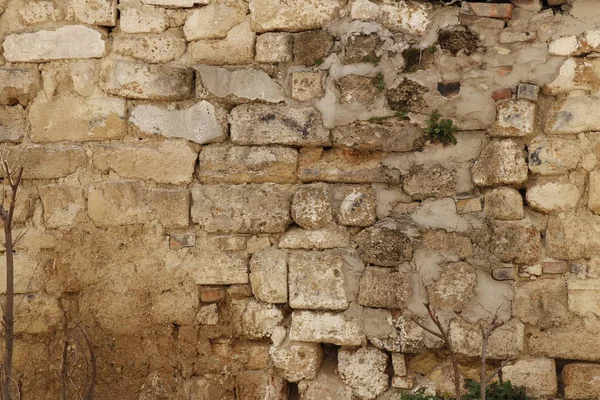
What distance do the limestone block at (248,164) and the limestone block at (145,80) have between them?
332mm

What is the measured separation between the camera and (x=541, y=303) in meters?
3.05

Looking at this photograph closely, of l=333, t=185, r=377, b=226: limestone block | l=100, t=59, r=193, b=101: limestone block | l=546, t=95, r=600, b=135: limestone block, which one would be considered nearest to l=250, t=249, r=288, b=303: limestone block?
l=333, t=185, r=377, b=226: limestone block

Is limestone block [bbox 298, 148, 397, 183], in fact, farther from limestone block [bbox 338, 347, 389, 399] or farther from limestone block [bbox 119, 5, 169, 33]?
limestone block [bbox 119, 5, 169, 33]

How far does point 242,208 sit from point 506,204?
1.21 m

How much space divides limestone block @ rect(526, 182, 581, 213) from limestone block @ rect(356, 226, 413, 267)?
Answer: 0.59m

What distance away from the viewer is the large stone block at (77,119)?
3.45 m

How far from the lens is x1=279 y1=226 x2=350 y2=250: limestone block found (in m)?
3.27

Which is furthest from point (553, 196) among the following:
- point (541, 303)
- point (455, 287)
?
point (455, 287)

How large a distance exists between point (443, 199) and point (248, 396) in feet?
4.30

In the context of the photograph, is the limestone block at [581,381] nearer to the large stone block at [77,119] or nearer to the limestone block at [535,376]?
the limestone block at [535,376]

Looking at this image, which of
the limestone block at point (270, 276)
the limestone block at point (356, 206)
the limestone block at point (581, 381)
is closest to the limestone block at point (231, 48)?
the limestone block at point (356, 206)

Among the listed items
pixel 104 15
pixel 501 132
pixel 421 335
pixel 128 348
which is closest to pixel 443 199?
pixel 501 132

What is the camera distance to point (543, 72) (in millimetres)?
3100

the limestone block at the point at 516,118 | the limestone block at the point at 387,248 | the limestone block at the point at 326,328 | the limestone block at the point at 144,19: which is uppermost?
the limestone block at the point at 144,19
